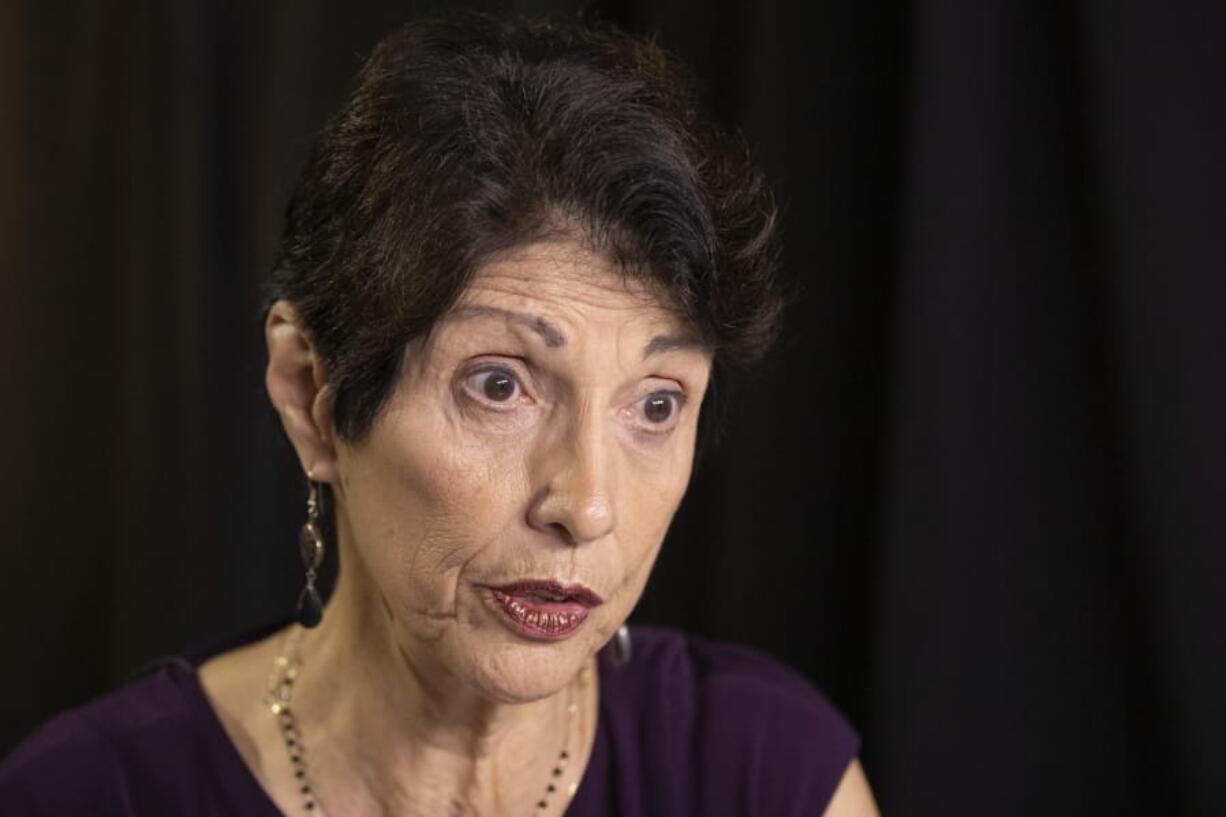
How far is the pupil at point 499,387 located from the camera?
3.80ft

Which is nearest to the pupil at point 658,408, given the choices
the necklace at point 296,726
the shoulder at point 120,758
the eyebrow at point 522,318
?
the eyebrow at point 522,318

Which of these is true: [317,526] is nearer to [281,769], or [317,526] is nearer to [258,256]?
[281,769]

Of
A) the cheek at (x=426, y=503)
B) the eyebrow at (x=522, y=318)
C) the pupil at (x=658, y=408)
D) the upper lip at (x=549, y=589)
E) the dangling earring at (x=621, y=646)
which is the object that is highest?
the eyebrow at (x=522, y=318)

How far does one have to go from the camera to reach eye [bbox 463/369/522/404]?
45.6 inches

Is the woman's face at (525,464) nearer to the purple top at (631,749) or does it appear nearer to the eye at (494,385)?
the eye at (494,385)

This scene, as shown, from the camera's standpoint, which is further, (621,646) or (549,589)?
(621,646)

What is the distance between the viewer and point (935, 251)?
1.62m

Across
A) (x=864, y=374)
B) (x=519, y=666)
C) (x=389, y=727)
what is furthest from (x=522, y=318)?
(x=864, y=374)

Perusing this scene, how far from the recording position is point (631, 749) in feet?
4.81

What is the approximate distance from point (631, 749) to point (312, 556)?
0.37m

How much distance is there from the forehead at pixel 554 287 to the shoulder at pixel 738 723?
497 millimetres

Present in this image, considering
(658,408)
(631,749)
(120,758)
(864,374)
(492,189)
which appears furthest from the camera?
(864,374)

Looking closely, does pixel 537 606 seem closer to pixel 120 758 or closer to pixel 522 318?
pixel 522 318

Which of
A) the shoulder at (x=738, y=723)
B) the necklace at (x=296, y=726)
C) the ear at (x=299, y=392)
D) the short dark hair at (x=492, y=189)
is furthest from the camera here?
the shoulder at (x=738, y=723)
